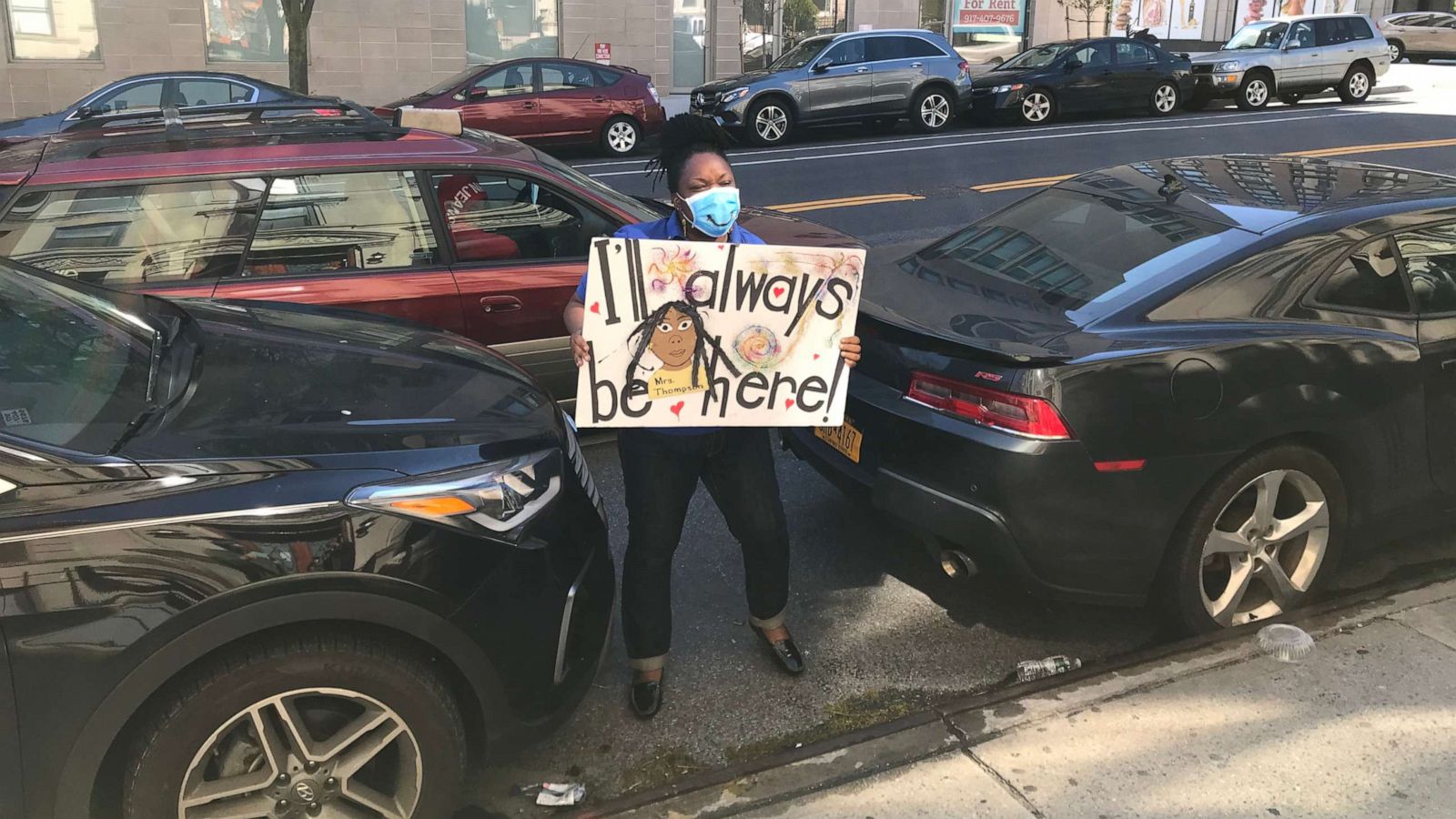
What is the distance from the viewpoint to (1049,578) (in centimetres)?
329

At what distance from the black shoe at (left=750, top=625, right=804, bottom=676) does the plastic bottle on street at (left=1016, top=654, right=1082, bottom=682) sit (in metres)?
0.71

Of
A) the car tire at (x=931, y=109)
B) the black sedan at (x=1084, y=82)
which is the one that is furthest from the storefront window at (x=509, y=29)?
the black sedan at (x=1084, y=82)

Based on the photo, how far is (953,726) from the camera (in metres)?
3.16

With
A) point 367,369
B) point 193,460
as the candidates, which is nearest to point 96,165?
point 367,369

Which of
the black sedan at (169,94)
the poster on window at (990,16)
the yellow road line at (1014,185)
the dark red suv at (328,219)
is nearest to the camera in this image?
the dark red suv at (328,219)

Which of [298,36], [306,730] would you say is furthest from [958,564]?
[298,36]

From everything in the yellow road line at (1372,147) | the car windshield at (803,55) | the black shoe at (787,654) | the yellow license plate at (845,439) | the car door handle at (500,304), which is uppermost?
the car windshield at (803,55)

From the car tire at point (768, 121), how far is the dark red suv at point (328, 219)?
1097 cm

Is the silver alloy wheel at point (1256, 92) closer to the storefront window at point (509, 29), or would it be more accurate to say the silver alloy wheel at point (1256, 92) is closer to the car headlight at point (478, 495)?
the storefront window at point (509, 29)

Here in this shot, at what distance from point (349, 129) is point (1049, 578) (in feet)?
12.3

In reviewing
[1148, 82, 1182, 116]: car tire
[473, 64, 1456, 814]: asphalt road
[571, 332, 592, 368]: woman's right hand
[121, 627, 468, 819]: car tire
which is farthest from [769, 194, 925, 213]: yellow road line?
[1148, 82, 1182, 116]: car tire

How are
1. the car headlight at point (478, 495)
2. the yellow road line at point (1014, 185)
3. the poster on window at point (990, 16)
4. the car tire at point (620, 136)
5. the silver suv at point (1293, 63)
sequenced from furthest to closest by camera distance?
the poster on window at point (990, 16) < the silver suv at point (1293, 63) < the car tire at point (620, 136) < the yellow road line at point (1014, 185) < the car headlight at point (478, 495)

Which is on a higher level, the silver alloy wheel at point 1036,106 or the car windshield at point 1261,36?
the car windshield at point 1261,36

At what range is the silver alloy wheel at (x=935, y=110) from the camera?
17000mm
